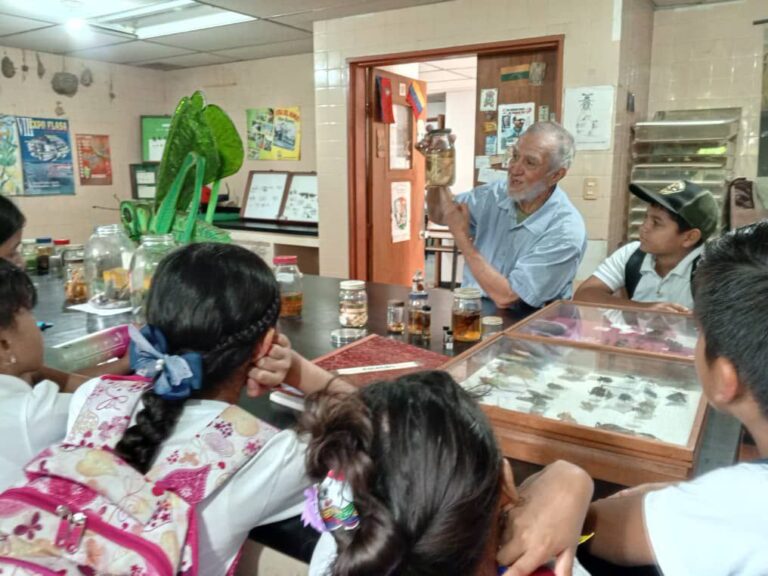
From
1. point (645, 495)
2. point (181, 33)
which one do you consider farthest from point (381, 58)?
point (645, 495)

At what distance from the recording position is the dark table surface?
3.34ft

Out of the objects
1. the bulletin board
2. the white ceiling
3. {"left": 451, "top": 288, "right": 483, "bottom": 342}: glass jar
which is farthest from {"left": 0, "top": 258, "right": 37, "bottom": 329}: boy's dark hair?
the bulletin board

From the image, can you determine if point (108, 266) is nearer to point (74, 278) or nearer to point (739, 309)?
point (74, 278)

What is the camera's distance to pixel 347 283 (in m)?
1.88

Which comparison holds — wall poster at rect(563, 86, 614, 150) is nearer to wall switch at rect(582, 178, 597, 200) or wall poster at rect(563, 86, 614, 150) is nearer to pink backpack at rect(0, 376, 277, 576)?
wall switch at rect(582, 178, 597, 200)

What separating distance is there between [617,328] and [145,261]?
4.53 ft

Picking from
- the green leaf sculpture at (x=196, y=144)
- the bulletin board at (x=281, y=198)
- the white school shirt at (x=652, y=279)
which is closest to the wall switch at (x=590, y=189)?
the white school shirt at (x=652, y=279)

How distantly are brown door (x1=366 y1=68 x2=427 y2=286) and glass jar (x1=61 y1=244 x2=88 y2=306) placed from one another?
2.37m

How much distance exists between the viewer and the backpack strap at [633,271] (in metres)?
2.28

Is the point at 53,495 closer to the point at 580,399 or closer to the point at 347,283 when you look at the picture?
the point at 580,399

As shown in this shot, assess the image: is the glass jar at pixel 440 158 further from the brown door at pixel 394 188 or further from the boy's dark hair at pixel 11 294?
the brown door at pixel 394 188

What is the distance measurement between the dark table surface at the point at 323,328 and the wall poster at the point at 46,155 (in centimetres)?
291

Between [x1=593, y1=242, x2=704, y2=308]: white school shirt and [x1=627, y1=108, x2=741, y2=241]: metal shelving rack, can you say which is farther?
[x1=627, y1=108, x2=741, y2=241]: metal shelving rack

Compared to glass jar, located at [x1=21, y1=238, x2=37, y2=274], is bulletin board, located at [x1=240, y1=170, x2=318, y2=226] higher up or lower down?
higher up
